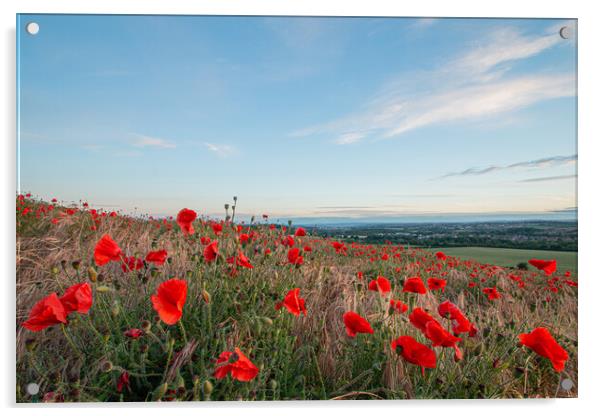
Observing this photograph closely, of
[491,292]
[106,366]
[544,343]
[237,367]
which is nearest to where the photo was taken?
[237,367]

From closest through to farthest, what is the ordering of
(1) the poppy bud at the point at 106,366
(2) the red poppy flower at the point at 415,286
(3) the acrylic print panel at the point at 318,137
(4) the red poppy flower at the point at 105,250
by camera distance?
(1) the poppy bud at the point at 106,366, (4) the red poppy flower at the point at 105,250, (2) the red poppy flower at the point at 415,286, (3) the acrylic print panel at the point at 318,137

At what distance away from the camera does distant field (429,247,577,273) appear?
264 centimetres

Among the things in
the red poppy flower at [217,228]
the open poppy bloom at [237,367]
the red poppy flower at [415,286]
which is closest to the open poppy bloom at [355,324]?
the red poppy flower at [415,286]

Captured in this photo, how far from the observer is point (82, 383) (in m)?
2.02

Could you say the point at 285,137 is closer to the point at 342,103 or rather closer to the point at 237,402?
the point at 342,103

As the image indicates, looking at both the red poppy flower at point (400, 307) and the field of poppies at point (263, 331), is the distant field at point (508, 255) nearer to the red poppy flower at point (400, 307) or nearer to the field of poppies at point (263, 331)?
the field of poppies at point (263, 331)

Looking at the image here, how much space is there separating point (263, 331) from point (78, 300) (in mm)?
857

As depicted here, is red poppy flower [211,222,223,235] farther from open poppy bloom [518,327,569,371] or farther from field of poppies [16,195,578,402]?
open poppy bloom [518,327,569,371]

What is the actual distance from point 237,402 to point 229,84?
1874 millimetres

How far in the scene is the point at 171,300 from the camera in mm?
1732

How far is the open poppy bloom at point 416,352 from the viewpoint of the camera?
5.86 feet

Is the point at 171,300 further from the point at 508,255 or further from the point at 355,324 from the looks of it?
the point at 508,255

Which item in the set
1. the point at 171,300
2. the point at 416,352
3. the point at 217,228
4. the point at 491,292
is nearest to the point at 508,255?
the point at 491,292

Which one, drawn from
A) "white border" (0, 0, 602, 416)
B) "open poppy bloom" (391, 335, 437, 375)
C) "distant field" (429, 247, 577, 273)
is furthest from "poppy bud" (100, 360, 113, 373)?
"distant field" (429, 247, 577, 273)
